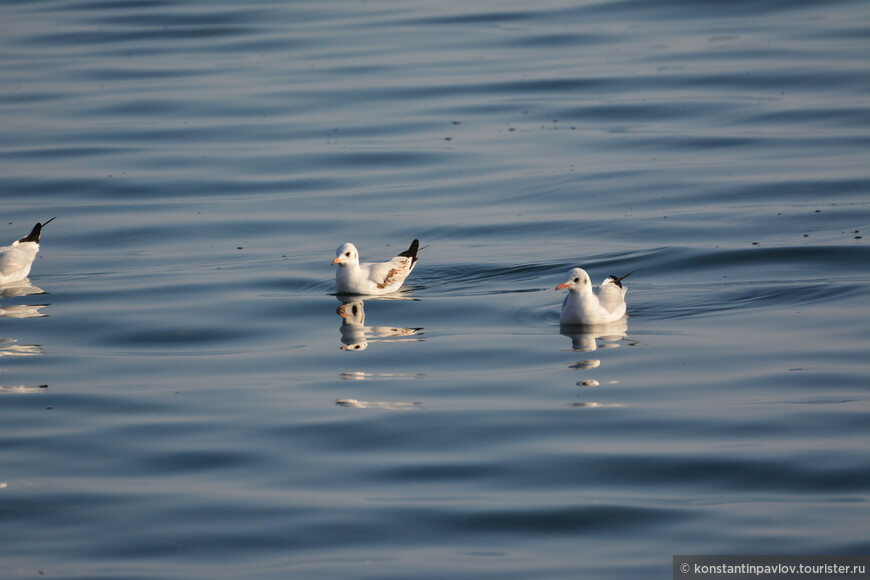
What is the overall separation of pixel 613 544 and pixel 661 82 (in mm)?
20937

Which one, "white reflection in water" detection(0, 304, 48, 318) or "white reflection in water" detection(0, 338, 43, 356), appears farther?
"white reflection in water" detection(0, 304, 48, 318)

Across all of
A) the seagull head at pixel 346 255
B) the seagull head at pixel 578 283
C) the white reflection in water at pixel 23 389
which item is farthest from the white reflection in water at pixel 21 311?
the seagull head at pixel 578 283

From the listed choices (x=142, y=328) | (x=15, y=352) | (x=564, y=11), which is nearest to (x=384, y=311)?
(x=142, y=328)

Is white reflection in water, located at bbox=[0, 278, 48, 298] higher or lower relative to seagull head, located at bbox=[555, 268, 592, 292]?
higher

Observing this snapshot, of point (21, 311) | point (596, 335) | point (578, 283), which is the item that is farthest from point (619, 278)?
point (21, 311)

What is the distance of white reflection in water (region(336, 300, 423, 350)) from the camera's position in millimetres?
14156

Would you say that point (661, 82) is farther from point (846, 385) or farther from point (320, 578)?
point (320, 578)

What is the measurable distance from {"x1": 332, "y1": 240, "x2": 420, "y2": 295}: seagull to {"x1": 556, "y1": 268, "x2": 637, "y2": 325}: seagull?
8.51ft

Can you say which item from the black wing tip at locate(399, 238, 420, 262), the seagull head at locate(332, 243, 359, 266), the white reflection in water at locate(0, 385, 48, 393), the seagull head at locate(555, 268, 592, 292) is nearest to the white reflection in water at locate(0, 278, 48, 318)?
the white reflection in water at locate(0, 385, 48, 393)

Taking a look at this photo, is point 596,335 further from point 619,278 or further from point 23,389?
point 23,389

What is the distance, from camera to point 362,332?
14.6 metres
